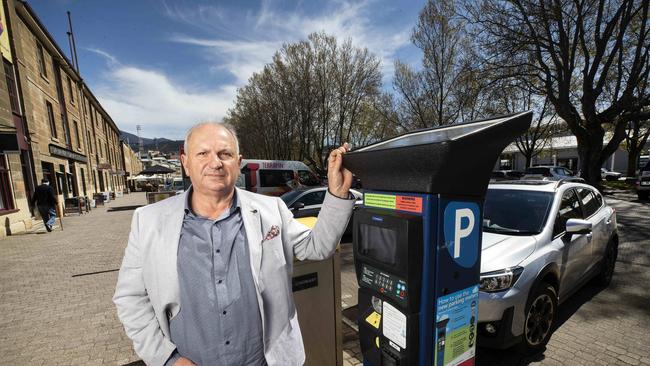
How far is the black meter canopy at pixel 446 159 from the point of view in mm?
1295

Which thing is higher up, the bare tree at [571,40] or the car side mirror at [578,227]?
the bare tree at [571,40]

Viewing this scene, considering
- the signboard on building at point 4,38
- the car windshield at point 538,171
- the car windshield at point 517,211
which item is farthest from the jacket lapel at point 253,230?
the car windshield at point 538,171

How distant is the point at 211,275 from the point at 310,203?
6.32m

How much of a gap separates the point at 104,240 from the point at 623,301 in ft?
37.1

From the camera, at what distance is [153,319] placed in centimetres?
139

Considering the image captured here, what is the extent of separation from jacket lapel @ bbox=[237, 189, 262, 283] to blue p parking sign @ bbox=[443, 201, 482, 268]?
858mm

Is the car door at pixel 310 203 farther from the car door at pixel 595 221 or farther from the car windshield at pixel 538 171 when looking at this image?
the car windshield at pixel 538 171

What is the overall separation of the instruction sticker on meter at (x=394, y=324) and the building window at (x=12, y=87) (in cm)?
1565

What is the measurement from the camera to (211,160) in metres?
1.46

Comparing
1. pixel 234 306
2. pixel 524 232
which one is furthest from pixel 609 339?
pixel 234 306

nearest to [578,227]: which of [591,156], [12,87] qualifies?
[591,156]

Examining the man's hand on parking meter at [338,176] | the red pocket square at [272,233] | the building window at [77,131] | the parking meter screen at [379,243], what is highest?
the building window at [77,131]

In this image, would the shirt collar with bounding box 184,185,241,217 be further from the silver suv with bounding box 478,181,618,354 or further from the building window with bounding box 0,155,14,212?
the building window with bounding box 0,155,14,212

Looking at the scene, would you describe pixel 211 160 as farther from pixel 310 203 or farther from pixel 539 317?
pixel 310 203
